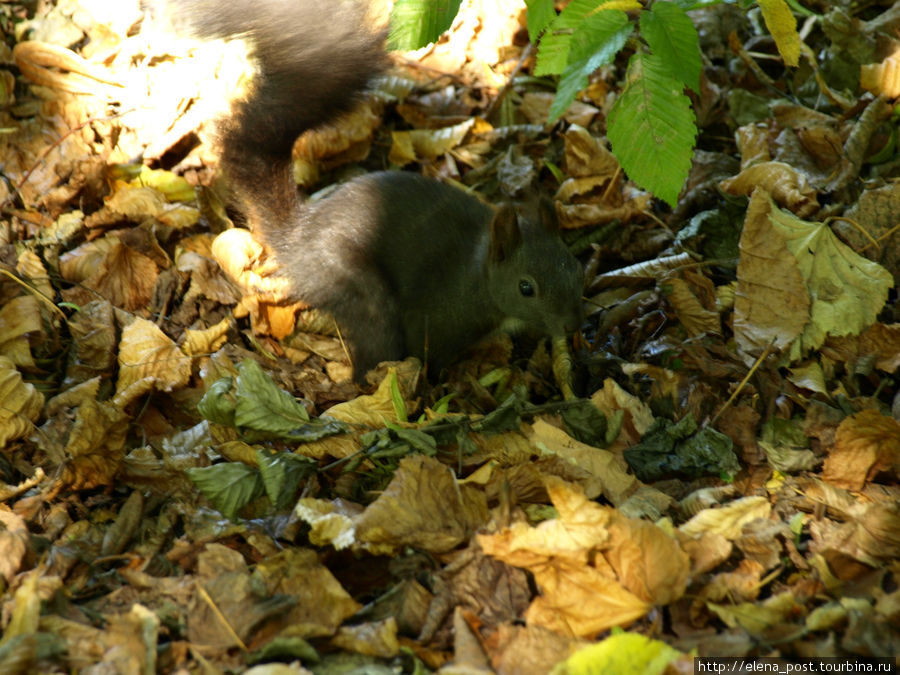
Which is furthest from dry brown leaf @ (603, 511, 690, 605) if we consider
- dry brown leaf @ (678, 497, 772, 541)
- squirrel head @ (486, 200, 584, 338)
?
squirrel head @ (486, 200, 584, 338)

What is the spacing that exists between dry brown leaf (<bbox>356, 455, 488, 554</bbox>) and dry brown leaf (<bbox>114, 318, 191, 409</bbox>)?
976 millimetres

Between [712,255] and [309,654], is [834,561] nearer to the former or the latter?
[309,654]

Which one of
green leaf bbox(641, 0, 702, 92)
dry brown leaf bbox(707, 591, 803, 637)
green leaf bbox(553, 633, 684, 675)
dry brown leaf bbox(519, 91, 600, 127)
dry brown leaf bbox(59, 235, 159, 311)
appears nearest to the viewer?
green leaf bbox(553, 633, 684, 675)

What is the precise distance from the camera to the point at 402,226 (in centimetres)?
317

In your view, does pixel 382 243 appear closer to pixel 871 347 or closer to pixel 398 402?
pixel 398 402

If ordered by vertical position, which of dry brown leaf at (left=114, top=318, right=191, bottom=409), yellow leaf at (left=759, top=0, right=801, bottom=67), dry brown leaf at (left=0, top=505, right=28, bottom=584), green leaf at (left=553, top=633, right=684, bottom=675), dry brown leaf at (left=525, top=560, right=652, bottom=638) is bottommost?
dry brown leaf at (left=525, top=560, right=652, bottom=638)

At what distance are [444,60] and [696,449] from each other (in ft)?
8.45

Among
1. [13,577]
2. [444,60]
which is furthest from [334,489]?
[444,60]

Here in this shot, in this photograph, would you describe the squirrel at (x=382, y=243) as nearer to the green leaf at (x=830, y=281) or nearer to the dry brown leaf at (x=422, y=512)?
the green leaf at (x=830, y=281)

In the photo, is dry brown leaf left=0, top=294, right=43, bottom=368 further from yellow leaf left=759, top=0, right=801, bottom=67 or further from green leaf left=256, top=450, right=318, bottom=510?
yellow leaf left=759, top=0, right=801, bottom=67

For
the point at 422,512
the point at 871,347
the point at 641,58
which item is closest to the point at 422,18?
the point at 641,58

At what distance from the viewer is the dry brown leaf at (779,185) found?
2.93 m

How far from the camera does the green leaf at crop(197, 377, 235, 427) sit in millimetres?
2383

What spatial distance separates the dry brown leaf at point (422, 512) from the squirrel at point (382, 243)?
1045mm
